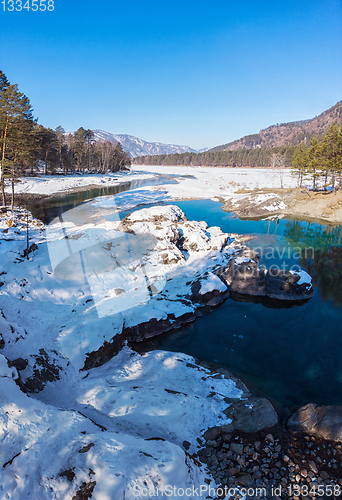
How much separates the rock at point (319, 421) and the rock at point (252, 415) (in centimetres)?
58

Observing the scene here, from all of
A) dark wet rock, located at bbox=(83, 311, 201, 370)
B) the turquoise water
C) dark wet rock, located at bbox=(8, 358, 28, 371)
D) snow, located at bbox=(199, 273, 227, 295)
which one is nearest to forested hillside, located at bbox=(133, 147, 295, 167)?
snow, located at bbox=(199, 273, 227, 295)

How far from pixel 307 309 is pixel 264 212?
24097 mm

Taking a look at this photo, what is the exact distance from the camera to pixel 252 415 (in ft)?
22.2

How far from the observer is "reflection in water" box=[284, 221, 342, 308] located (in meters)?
15.3

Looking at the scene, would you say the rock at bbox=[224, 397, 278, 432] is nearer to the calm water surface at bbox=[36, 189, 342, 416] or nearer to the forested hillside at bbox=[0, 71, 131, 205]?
the calm water surface at bbox=[36, 189, 342, 416]

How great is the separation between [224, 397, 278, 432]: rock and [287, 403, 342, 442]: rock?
23.0 inches

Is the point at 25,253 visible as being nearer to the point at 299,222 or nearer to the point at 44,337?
the point at 44,337

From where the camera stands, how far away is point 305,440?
6285 mm

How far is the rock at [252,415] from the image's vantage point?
6.56 metres

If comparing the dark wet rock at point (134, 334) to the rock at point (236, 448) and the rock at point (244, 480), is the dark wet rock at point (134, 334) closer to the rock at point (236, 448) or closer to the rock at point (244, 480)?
the rock at point (236, 448)

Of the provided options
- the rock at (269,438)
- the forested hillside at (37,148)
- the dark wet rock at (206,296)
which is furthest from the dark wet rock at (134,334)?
the forested hillside at (37,148)

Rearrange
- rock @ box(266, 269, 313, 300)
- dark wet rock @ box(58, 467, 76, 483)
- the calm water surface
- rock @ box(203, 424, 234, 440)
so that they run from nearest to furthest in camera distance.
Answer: dark wet rock @ box(58, 467, 76, 483) < rock @ box(203, 424, 234, 440) < the calm water surface < rock @ box(266, 269, 313, 300)

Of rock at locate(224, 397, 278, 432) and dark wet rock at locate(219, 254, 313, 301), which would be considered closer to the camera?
rock at locate(224, 397, 278, 432)

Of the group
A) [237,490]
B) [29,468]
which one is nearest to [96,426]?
[29,468]
